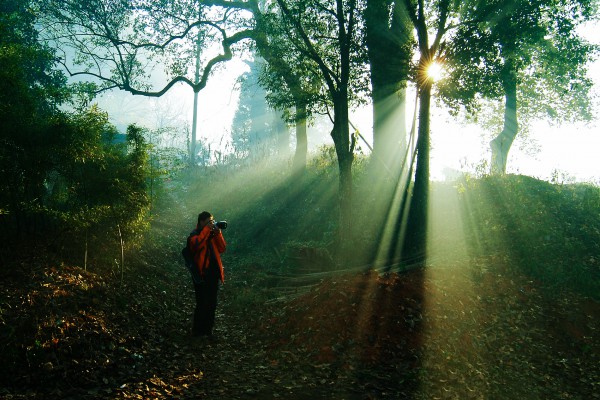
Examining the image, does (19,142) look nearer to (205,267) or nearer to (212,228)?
(212,228)

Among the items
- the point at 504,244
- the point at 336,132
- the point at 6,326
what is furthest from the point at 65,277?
the point at 504,244

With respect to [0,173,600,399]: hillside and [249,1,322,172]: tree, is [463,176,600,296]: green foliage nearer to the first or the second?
[0,173,600,399]: hillside

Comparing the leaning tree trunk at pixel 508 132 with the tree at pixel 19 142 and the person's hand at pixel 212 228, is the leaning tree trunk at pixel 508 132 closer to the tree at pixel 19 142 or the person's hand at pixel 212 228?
the person's hand at pixel 212 228

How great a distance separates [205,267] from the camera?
24.9 feet

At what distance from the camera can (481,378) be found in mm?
6266

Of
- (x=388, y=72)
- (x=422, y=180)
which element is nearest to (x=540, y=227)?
(x=422, y=180)

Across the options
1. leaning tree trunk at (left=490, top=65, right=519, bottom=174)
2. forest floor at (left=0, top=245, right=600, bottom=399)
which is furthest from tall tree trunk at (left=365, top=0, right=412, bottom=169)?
leaning tree trunk at (left=490, top=65, right=519, bottom=174)

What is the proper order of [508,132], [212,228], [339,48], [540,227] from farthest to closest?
[508,132]
[339,48]
[540,227]
[212,228]

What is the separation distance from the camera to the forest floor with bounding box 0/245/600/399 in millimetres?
5500

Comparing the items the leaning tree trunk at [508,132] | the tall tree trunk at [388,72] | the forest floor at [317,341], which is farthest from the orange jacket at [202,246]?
the leaning tree trunk at [508,132]

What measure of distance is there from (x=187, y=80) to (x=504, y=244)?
1469cm

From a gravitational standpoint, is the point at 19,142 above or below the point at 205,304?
above

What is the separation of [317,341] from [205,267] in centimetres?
259

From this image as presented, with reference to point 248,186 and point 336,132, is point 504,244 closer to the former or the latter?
point 336,132
